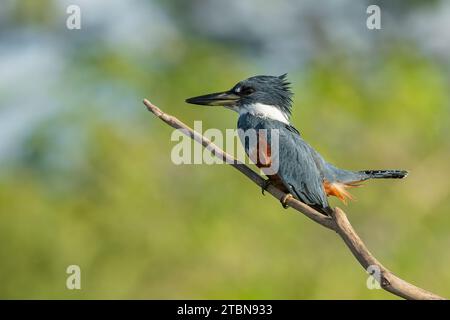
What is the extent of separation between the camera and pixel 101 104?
5.45 m

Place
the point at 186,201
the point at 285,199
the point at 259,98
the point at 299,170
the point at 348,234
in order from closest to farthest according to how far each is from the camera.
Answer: the point at 348,234
the point at 285,199
the point at 299,170
the point at 259,98
the point at 186,201

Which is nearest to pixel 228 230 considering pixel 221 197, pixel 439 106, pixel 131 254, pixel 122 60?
pixel 221 197

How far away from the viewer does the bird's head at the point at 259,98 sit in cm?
345

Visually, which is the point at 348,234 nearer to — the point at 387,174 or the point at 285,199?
the point at 285,199

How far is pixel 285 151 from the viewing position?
318cm

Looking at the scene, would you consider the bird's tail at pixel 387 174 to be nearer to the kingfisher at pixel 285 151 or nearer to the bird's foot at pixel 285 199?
the kingfisher at pixel 285 151

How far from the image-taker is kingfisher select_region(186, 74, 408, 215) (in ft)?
9.98

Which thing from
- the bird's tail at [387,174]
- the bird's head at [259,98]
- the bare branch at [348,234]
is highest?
the bird's head at [259,98]

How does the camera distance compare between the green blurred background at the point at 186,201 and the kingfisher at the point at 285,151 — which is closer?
the kingfisher at the point at 285,151

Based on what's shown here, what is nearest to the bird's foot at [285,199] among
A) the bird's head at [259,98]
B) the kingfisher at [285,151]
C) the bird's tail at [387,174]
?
the kingfisher at [285,151]

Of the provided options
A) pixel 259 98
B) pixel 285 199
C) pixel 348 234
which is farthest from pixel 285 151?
pixel 348 234

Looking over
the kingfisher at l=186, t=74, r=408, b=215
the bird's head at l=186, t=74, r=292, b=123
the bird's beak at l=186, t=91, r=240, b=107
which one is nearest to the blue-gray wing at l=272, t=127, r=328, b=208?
the kingfisher at l=186, t=74, r=408, b=215

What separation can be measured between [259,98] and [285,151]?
15.0 inches
